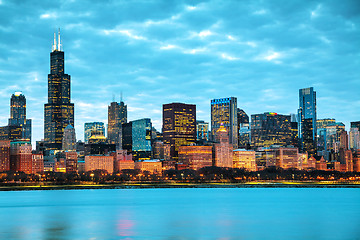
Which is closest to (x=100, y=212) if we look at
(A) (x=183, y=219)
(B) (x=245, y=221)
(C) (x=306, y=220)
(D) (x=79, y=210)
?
(D) (x=79, y=210)

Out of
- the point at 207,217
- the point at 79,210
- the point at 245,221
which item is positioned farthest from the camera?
the point at 79,210

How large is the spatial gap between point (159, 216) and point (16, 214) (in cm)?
3017

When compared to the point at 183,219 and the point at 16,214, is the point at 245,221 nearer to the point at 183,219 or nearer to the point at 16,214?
the point at 183,219

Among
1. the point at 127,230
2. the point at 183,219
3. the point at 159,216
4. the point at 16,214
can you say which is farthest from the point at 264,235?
the point at 16,214

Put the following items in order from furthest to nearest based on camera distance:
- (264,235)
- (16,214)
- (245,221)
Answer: (16,214)
(245,221)
(264,235)

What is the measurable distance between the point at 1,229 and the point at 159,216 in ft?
114

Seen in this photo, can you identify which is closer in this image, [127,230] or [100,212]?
[127,230]

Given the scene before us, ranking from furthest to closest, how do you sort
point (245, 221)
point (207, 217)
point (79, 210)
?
point (79, 210) → point (207, 217) → point (245, 221)

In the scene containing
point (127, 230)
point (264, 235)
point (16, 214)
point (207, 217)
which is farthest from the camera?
point (16, 214)

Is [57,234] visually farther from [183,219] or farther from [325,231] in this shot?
[325,231]

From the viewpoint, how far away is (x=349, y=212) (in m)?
122

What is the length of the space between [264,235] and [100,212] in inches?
2071

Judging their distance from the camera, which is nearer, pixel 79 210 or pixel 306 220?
pixel 306 220

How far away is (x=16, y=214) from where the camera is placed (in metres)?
119
